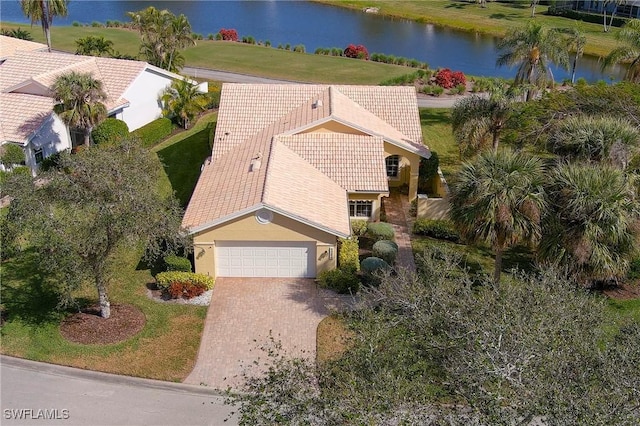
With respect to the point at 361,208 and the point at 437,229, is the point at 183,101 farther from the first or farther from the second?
the point at 437,229

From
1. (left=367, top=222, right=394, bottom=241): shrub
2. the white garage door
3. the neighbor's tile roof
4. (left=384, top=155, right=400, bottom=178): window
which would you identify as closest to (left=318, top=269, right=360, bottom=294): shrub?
the white garage door

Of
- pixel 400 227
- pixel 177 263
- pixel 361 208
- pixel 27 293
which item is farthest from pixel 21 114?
pixel 400 227

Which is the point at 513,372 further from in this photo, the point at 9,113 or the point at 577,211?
the point at 9,113

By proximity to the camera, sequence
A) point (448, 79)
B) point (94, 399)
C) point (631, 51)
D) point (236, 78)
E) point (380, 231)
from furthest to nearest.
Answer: point (236, 78)
point (448, 79)
point (631, 51)
point (380, 231)
point (94, 399)

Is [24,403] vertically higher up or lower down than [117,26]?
lower down

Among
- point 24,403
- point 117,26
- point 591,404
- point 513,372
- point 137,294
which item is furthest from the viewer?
point 117,26

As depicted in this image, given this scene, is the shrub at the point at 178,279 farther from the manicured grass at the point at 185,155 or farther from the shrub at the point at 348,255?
the manicured grass at the point at 185,155

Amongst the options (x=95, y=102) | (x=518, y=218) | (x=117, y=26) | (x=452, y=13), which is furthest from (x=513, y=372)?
(x=452, y=13)
